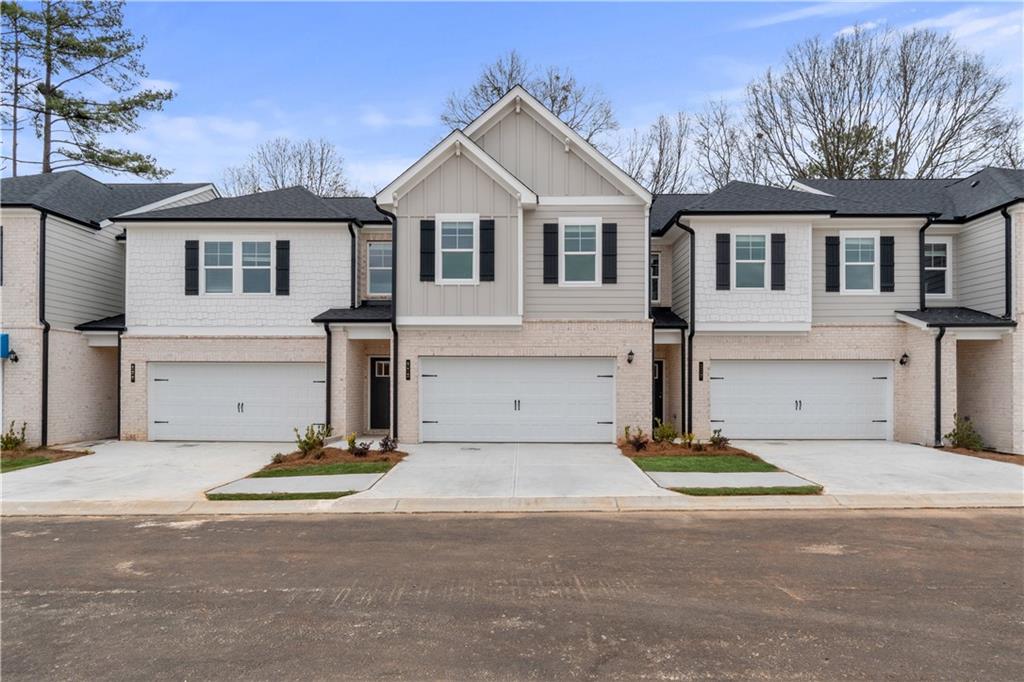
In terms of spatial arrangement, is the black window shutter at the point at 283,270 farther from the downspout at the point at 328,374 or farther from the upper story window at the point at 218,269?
the downspout at the point at 328,374

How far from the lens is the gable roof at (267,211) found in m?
15.1

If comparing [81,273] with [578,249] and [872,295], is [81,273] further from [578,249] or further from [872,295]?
[872,295]

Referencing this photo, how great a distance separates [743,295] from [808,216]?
7.98ft

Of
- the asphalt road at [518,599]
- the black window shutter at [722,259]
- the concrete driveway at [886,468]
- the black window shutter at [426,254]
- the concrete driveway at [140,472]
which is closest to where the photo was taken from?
the asphalt road at [518,599]

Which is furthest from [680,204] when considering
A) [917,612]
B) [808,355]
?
[917,612]

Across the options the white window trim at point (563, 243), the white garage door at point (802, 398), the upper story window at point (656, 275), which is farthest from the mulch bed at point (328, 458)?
the upper story window at point (656, 275)

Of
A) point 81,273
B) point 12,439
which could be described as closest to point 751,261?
point 81,273

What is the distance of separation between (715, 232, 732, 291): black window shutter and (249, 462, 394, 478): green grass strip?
9.14 m

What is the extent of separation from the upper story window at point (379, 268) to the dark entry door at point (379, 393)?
6.36 feet

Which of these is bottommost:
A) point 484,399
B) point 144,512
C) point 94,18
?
point 144,512

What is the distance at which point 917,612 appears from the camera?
5090mm

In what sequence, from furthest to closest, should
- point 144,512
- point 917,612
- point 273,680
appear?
1. point 144,512
2. point 917,612
3. point 273,680

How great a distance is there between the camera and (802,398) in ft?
49.9

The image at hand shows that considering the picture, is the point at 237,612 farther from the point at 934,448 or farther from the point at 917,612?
the point at 934,448
